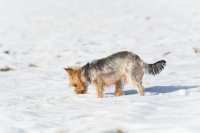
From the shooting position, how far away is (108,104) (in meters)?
11.2

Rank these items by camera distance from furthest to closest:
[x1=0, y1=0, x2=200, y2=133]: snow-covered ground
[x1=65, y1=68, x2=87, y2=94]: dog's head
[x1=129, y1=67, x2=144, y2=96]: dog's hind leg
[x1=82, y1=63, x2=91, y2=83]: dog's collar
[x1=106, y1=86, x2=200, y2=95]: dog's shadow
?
[x1=106, y1=86, x2=200, y2=95]: dog's shadow → [x1=65, y1=68, x2=87, y2=94]: dog's head → [x1=82, y1=63, x2=91, y2=83]: dog's collar → [x1=129, y1=67, x2=144, y2=96]: dog's hind leg → [x1=0, y1=0, x2=200, y2=133]: snow-covered ground

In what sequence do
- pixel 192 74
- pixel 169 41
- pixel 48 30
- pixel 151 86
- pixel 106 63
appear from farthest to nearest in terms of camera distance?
pixel 48 30
pixel 169 41
pixel 192 74
pixel 151 86
pixel 106 63

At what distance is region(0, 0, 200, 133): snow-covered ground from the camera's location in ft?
30.1

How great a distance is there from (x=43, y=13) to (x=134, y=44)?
8.36m

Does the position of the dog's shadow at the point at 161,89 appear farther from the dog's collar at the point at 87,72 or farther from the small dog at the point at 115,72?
the dog's collar at the point at 87,72

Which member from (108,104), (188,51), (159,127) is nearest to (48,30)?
(188,51)

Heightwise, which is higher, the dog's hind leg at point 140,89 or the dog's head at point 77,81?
the dog's head at point 77,81

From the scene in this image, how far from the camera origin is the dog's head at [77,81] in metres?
13.1

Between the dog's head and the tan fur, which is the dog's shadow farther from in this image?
the dog's head

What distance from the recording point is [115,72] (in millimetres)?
12703

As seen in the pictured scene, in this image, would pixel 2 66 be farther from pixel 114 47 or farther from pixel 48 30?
pixel 48 30

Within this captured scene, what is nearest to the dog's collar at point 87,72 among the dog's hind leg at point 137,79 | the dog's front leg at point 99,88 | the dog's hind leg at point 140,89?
the dog's front leg at point 99,88

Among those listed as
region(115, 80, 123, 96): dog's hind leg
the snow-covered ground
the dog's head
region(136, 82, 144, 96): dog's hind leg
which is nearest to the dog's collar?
the dog's head

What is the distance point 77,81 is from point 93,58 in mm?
10015
